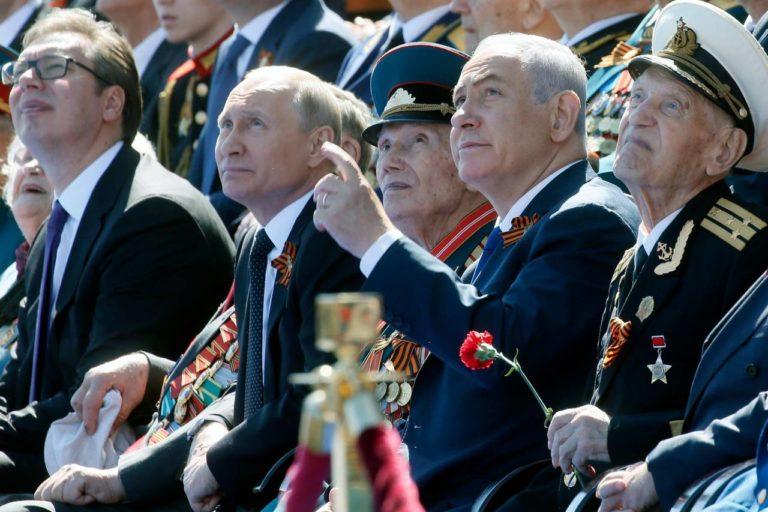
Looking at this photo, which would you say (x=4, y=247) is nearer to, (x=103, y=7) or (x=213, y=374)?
(x=103, y=7)

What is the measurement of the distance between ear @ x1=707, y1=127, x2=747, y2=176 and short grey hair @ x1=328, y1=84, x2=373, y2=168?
5.54 feet

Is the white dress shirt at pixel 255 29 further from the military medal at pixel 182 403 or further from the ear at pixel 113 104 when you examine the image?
the military medal at pixel 182 403

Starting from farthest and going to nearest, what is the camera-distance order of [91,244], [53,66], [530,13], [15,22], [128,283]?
[15,22] → [530,13] → [53,66] → [91,244] → [128,283]

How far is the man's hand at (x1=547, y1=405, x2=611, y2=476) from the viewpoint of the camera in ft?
12.4

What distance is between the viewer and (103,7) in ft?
29.6

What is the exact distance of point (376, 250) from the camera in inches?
160

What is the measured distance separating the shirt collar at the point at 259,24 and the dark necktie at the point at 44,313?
5.98ft

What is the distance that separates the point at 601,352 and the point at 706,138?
1.97ft

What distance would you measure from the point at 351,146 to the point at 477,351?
1849 millimetres

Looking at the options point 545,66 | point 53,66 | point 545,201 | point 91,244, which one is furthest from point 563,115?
point 53,66

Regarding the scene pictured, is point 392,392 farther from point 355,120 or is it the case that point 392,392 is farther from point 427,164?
point 355,120

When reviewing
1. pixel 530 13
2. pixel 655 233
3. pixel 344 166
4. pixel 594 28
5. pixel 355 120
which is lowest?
pixel 655 233

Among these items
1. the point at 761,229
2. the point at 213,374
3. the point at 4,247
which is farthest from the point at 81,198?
the point at 761,229

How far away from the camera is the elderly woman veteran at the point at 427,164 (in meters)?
5.05
